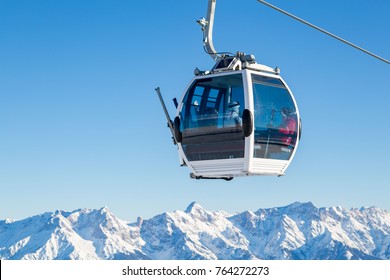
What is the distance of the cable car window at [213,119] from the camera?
630 inches

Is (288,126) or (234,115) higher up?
(234,115)

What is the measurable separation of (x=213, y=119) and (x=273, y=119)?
1.29 m

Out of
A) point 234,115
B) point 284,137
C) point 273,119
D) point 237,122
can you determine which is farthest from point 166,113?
point 284,137

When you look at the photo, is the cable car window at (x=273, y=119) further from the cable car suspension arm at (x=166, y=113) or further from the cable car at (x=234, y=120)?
the cable car suspension arm at (x=166, y=113)

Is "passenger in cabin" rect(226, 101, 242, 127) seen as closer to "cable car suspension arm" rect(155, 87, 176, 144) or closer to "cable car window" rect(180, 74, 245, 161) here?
"cable car window" rect(180, 74, 245, 161)

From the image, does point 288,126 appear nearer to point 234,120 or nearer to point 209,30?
point 234,120

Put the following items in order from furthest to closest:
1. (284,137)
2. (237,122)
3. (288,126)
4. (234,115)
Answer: (288,126) → (284,137) → (234,115) → (237,122)

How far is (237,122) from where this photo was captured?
15.9m

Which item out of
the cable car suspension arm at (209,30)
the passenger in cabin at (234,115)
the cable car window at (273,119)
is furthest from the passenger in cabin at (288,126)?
the cable car suspension arm at (209,30)

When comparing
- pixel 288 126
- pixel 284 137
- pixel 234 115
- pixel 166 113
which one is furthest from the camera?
pixel 166 113

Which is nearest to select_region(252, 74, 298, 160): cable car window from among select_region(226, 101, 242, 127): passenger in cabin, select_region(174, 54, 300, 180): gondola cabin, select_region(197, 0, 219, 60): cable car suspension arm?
select_region(174, 54, 300, 180): gondola cabin

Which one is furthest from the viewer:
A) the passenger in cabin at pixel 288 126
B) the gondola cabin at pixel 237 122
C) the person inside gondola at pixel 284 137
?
the passenger in cabin at pixel 288 126

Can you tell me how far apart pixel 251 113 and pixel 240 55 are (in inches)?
68.1
